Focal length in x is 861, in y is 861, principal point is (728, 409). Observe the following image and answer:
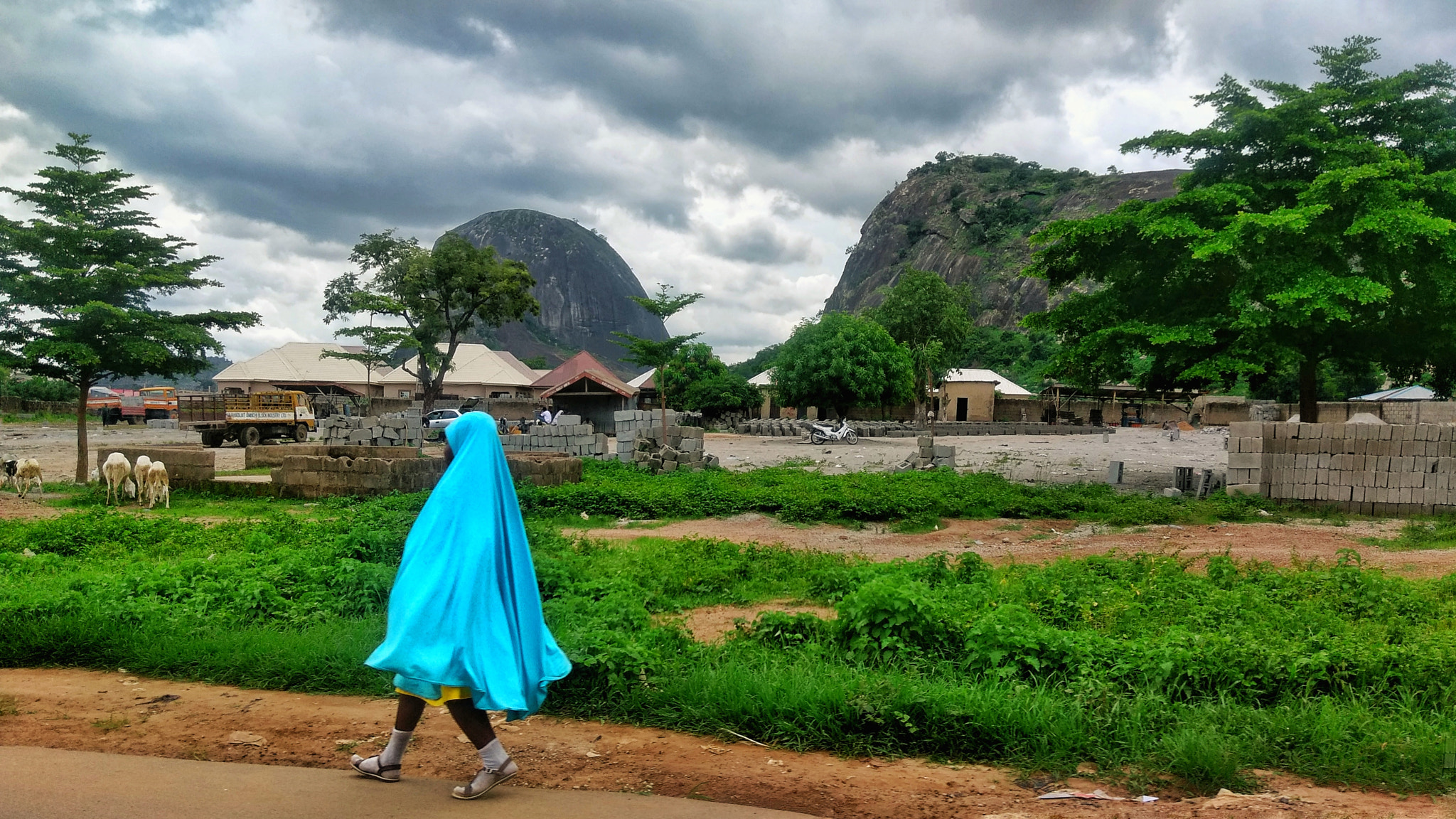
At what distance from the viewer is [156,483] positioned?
14922 mm

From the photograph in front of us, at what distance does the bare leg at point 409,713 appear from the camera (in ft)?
12.1

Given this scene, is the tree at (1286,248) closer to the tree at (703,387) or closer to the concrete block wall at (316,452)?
the concrete block wall at (316,452)

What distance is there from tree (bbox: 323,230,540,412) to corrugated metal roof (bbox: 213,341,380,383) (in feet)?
37.1

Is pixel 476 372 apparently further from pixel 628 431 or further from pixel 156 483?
pixel 156 483

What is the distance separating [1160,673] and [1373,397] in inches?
1796

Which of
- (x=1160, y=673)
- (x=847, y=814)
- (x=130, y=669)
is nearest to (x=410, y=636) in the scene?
(x=847, y=814)

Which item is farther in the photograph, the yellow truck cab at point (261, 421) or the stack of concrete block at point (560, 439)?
the yellow truck cab at point (261, 421)

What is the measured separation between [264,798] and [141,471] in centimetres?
1402

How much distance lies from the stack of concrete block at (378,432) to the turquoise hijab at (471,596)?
21373 millimetres

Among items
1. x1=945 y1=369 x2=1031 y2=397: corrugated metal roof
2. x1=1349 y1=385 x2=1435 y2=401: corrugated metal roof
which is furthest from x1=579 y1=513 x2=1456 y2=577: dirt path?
x1=945 y1=369 x2=1031 y2=397: corrugated metal roof

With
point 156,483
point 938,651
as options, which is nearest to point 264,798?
point 938,651

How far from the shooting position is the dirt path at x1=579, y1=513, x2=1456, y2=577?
1041cm

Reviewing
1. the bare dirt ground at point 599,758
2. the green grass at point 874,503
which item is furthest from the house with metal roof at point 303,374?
the bare dirt ground at point 599,758

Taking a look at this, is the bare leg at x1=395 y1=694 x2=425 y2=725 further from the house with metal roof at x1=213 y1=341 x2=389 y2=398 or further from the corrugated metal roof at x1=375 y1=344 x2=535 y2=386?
the corrugated metal roof at x1=375 y1=344 x2=535 y2=386
